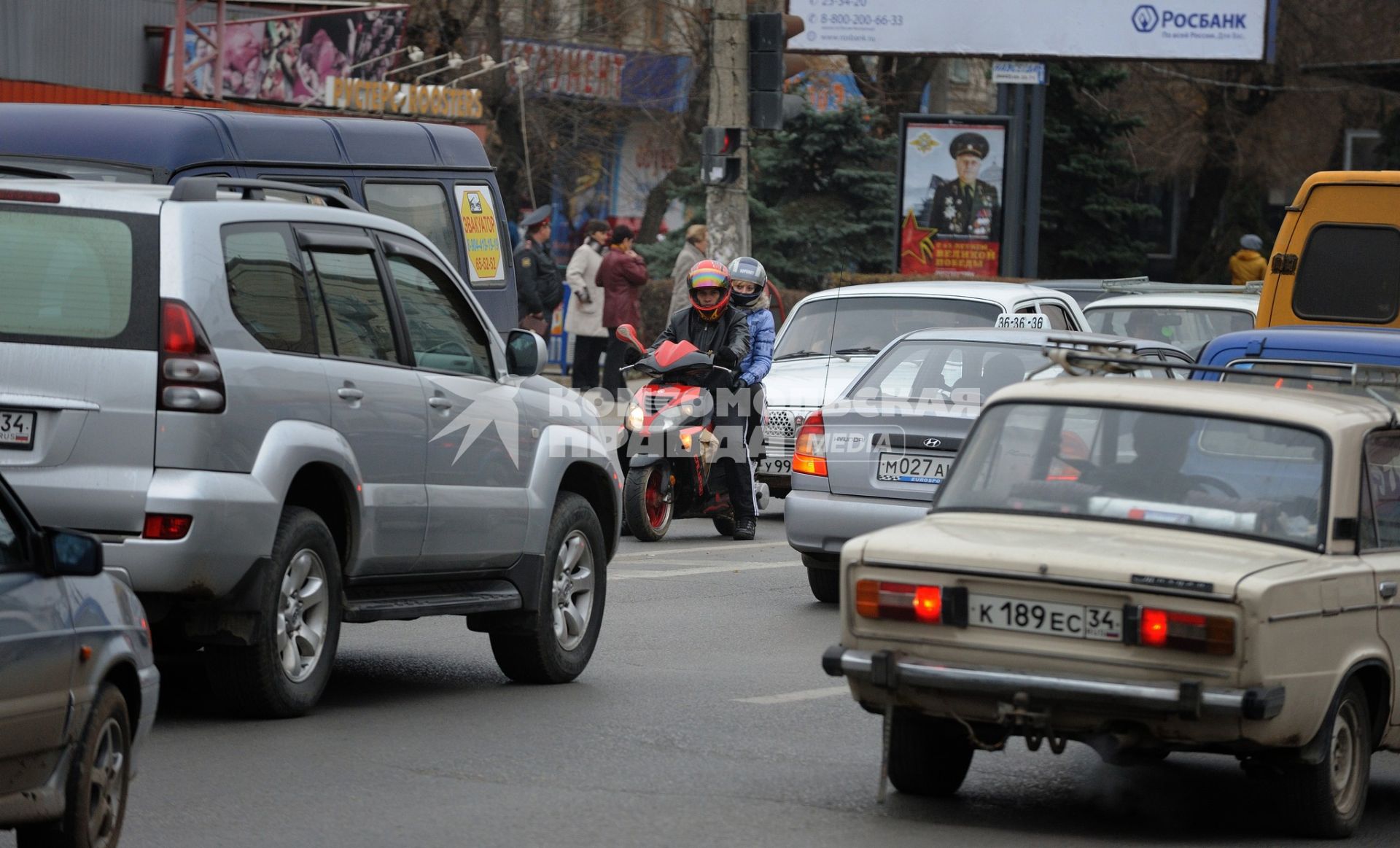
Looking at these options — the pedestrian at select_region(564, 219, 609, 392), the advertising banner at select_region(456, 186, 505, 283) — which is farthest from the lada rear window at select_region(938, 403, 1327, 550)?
the pedestrian at select_region(564, 219, 609, 392)

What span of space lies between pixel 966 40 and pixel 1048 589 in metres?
27.9

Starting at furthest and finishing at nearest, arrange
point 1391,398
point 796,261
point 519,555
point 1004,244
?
point 796,261 → point 1004,244 → point 519,555 → point 1391,398

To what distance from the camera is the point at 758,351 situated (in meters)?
14.6

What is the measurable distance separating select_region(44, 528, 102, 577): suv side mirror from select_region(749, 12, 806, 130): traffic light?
16.3 m

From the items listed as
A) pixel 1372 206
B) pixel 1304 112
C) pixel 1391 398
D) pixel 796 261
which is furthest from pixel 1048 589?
pixel 1304 112

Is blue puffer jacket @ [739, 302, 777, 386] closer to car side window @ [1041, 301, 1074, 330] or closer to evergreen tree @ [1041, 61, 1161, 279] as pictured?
car side window @ [1041, 301, 1074, 330]

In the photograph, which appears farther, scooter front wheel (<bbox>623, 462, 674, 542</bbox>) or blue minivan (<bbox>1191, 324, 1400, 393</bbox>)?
scooter front wheel (<bbox>623, 462, 674, 542</bbox>)

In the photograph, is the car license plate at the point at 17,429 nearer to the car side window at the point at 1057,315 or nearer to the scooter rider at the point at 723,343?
the scooter rider at the point at 723,343

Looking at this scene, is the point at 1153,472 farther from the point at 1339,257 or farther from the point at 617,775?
the point at 1339,257

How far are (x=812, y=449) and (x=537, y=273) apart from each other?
12079 millimetres

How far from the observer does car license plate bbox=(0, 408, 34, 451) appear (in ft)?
23.8

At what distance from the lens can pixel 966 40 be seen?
33.3 m

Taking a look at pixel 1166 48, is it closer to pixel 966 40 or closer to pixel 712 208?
pixel 966 40

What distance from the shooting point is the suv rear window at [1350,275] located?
13.5 meters
